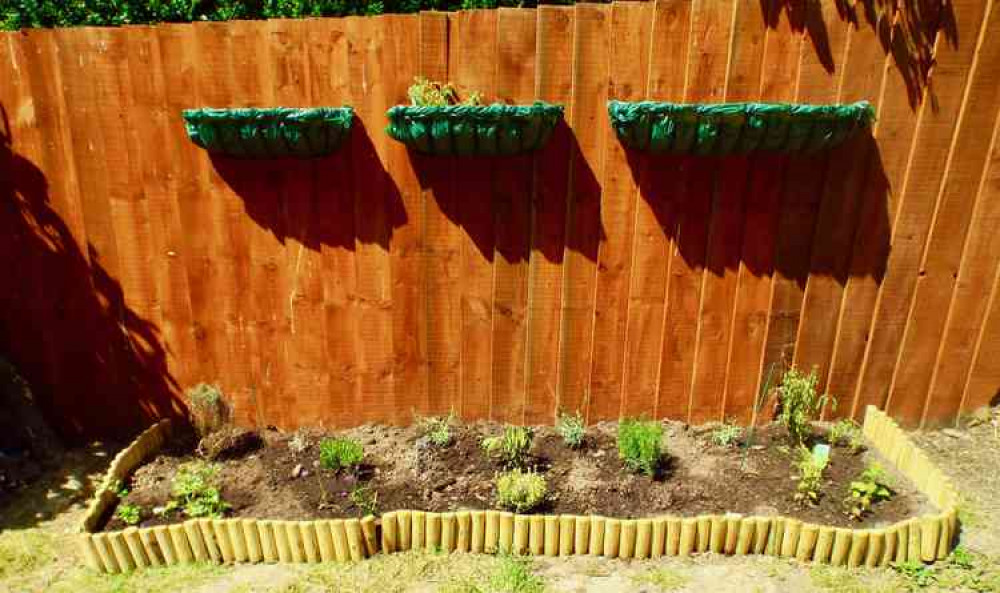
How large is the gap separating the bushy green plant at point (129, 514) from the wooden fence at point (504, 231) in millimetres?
923

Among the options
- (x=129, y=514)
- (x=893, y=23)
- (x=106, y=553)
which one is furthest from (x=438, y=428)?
(x=893, y=23)

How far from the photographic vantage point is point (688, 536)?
360 cm

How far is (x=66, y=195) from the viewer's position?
4.16 metres

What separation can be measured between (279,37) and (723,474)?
3.59m

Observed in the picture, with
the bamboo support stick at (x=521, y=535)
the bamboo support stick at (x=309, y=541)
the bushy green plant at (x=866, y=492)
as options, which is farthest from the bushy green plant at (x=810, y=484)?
the bamboo support stick at (x=309, y=541)

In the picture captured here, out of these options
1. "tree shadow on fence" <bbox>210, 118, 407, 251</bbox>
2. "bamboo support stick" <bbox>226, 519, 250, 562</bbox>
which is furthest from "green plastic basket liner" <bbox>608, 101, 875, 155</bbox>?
"bamboo support stick" <bbox>226, 519, 250, 562</bbox>

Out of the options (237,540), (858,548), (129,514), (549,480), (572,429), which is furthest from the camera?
(572,429)

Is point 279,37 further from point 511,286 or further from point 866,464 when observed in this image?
point 866,464

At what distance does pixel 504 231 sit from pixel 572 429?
1.33 metres

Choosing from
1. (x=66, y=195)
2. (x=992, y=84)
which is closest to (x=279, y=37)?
(x=66, y=195)

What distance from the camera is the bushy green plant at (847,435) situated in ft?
14.0

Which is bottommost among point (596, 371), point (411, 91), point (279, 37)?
point (596, 371)

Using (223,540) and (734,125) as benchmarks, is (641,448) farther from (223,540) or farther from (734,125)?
(223,540)

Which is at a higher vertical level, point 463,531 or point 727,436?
point 727,436
